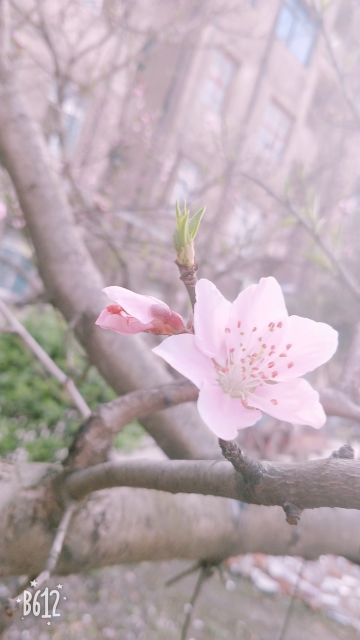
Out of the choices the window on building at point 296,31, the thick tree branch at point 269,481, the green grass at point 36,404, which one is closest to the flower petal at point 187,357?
the thick tree branch at point 269,481

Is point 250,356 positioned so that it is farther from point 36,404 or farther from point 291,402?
point 36,404

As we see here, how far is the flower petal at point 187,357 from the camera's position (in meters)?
0.57

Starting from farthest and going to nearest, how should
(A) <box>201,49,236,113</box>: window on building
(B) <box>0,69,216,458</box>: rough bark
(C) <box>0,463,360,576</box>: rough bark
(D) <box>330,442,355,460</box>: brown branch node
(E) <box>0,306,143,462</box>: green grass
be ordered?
(A) <box>201,49,236,113</box>: window on building → (E) <box>0,306,143,462</box>: green grass → (B) <box>0,69,216,458</box>: rough bark → (C) <box>0,463,360,576</box>: rough bark → (D) <box>330,442,355,460</box>: brown branch node

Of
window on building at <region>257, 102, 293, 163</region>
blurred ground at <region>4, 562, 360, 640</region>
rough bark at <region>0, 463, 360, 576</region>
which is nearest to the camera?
rough bark at <region>0, 463, 360, 576</region>

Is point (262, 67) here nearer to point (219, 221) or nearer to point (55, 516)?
point (219, 221)

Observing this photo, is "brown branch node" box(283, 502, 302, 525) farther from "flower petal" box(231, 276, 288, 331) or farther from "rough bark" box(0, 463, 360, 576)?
"rough bark" box(0, 463, 360, 576)

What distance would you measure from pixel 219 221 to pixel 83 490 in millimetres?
5010

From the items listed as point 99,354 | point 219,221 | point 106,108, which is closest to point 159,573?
point 99,354

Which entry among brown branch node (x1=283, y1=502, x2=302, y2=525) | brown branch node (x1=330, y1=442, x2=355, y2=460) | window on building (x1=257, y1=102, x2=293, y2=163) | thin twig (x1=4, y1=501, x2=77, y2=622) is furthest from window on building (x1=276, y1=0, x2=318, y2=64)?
brown branch node (x1=283, y1=502, x2=302, y2=525)

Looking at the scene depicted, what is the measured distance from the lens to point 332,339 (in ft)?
2.06

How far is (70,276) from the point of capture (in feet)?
5.79

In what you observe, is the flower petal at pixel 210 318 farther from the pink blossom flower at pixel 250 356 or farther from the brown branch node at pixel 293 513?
the brown branch node at pixel 293 513

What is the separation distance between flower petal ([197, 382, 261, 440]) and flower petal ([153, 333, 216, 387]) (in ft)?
0.04

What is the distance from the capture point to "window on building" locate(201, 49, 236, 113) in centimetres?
1098
